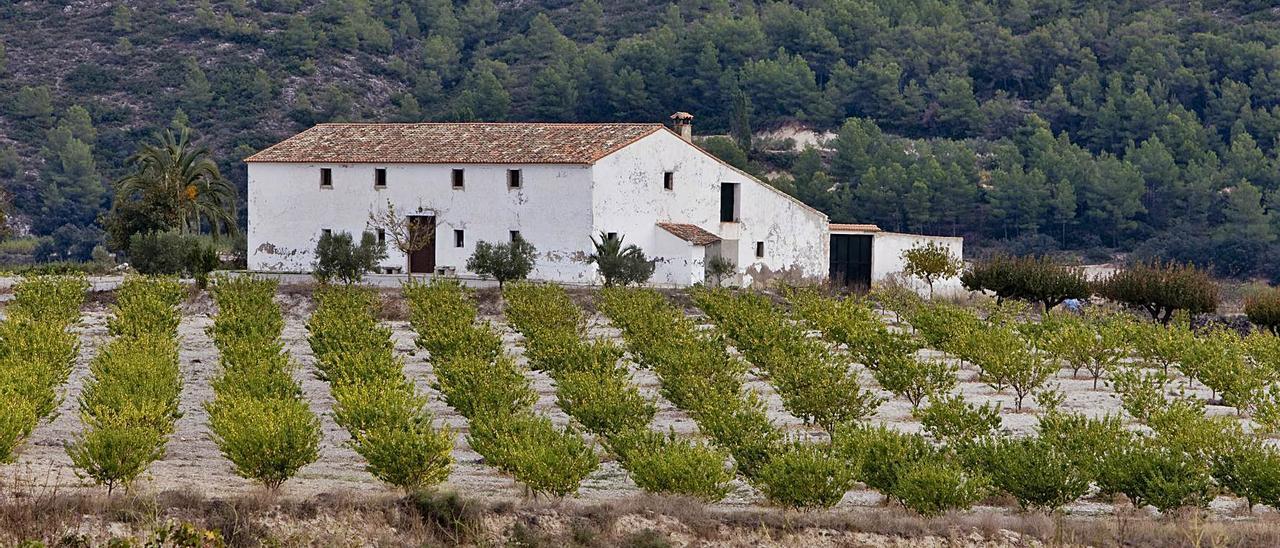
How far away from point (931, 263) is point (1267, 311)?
11.1 metres

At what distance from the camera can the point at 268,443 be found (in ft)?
56.9

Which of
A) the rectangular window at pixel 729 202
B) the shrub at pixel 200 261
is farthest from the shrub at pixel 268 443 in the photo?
the rectangular window at pixel 729 202

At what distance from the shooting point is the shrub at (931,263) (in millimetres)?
49656

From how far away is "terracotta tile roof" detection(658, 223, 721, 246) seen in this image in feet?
163

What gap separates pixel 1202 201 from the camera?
82.4 metres

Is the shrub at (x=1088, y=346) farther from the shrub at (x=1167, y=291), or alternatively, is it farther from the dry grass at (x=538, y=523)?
the dry grass at (x=538, y=523)

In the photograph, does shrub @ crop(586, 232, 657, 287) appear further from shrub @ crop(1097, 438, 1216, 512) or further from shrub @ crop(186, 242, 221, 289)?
shrub @ crop(1097, 438, 1216, 512)

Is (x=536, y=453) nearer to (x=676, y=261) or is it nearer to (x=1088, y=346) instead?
(x=1088, y=346)

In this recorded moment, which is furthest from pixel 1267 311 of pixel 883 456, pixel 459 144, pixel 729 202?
pixel 883 456

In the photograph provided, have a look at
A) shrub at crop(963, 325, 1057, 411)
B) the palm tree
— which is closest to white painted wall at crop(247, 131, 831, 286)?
the palm tree

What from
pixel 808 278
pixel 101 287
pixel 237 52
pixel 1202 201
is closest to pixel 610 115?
pixel 237 52

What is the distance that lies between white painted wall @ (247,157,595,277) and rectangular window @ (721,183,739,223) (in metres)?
6.30

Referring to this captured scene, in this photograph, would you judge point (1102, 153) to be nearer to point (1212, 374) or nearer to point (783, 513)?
point (1212, 374)

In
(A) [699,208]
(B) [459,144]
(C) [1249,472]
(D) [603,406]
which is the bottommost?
(C) [1249,472]
